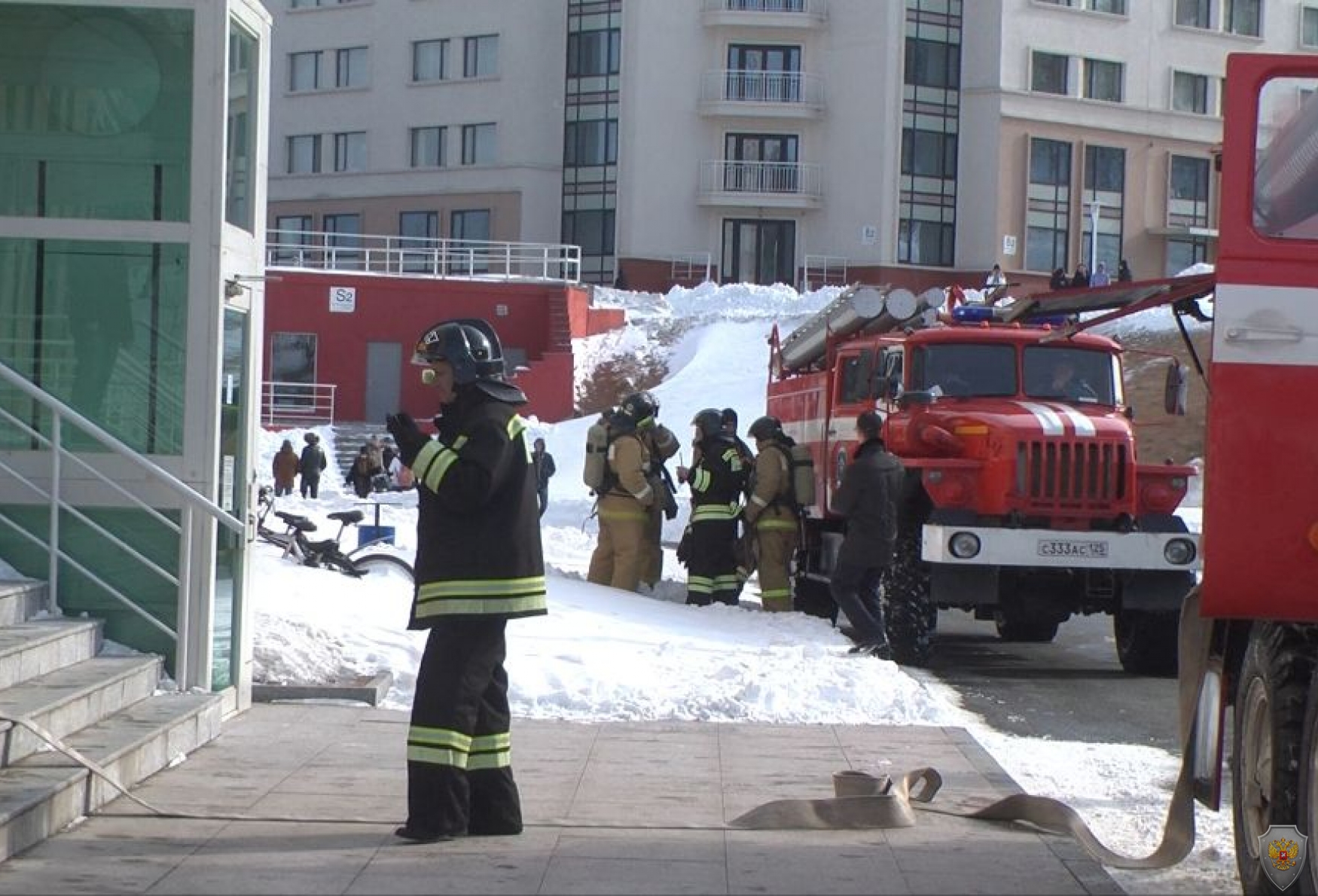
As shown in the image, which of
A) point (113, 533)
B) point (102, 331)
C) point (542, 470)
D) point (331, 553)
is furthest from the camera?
point (542, 470)

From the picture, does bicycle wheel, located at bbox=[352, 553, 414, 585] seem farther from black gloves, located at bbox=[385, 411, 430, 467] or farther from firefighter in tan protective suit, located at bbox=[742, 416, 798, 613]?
black gloves, located at bbox=[385, 411, 430, 467]

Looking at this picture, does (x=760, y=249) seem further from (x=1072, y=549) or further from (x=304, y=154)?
(x=1072, y=549)

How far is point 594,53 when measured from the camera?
2470 inches

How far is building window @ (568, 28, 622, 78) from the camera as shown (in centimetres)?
6234

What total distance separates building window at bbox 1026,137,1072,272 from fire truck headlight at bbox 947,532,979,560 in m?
48.1

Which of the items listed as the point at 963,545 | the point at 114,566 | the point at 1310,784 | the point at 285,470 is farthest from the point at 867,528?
the point at 285,470

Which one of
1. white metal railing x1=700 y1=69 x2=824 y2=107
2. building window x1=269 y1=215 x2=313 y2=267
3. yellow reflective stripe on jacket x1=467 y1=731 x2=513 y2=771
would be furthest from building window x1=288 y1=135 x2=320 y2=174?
yellow reflective stripe on jacket x1=467 y1=731 x2=513 y2=771

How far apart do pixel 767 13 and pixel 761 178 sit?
15.7 feet

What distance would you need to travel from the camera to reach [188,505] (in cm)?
1044

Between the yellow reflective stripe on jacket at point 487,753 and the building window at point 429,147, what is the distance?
188 feet

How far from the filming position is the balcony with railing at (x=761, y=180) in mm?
61344

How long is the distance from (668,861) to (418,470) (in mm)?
1715

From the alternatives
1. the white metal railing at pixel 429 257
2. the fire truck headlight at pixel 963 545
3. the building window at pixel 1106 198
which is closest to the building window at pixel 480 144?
the white metal railing at pixel 429 257

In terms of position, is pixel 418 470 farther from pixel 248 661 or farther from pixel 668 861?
pixel 248 661
